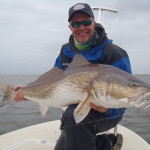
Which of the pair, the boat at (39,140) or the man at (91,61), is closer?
the man at (91,61)

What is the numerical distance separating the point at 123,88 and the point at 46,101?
1359 mm

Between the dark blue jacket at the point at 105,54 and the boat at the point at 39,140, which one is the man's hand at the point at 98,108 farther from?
the boat at the point at 39,140

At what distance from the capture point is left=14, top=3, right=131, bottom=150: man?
3207 millimetres

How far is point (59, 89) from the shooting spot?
10.4 feet

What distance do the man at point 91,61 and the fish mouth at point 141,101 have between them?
0.69 m

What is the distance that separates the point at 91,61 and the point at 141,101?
4.77 feet

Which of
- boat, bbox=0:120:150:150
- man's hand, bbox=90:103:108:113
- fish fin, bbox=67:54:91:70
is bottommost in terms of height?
boat, bbox=0:120:150:150

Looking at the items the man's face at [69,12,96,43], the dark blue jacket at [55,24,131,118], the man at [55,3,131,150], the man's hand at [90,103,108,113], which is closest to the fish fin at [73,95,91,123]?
the man's hand at [90,103,108,113]

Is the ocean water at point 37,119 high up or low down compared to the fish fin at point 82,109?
down

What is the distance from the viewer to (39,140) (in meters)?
4.62

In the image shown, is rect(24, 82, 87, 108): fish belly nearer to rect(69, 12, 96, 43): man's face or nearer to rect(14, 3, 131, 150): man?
rect(14, 3, 131, 150): man

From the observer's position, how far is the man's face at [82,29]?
3.70 m

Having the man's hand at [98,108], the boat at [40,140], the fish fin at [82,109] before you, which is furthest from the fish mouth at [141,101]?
the boat at [40,140]

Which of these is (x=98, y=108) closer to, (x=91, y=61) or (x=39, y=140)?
(x=91, y=61)
